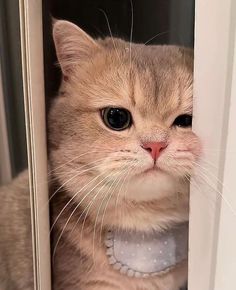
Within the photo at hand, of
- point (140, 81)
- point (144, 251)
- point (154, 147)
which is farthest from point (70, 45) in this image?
point (144, 251)

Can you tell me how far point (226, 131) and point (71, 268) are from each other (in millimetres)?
402

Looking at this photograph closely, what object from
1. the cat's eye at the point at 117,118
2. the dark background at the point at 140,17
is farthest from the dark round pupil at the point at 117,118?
the dark background at the point at 140,17

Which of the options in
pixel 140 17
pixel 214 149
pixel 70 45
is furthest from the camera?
pixel 140 17

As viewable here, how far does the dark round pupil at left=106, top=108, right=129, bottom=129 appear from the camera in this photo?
0.74 m

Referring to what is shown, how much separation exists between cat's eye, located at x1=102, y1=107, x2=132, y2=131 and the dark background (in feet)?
1.08

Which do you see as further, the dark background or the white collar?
the dark background

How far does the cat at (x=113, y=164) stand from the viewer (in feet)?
2.36

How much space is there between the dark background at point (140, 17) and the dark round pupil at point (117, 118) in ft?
1.09

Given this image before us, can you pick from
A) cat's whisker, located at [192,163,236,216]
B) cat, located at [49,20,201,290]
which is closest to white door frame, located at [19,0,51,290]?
cat, located at [49,20,201,290]

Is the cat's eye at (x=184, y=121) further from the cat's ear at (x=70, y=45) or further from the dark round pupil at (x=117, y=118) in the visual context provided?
the cat's ear at (x=70, y=45)

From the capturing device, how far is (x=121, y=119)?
0.74 metres

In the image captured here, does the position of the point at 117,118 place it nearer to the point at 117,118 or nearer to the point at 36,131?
the point at 117,118

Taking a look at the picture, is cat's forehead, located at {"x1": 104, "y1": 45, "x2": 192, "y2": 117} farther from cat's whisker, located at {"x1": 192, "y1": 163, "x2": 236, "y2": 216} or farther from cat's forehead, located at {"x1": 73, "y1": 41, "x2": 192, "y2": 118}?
cat's whisker, located at {"x1": 192, "y1": 163, "x2": 236, "y2": 216}

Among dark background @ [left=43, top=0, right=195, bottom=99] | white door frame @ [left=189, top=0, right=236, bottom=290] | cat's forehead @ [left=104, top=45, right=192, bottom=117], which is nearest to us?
white door frame @ [left=189, top=0, right=236, bottom=290]
